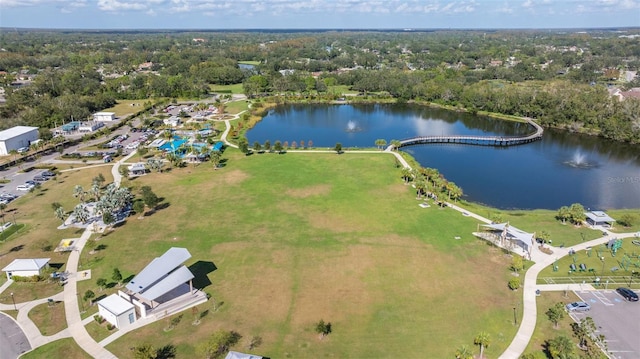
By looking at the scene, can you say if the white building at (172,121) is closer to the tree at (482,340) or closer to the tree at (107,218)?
the tree at (107,218)

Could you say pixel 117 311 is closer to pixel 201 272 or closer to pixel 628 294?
pixel 201 272

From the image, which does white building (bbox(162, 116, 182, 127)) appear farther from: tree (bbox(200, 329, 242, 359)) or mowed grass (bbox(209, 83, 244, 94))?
tree (bbox(200, 329, 242, 359))

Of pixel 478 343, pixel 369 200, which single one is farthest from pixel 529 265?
pixel 369 200

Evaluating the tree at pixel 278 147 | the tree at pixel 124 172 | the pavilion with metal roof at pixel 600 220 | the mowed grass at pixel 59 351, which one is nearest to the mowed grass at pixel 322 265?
the mowed grass at pixel 59 351

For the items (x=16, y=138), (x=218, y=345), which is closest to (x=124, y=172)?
(x=16, y=138)

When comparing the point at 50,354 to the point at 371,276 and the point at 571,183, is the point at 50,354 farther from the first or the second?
the point at 571,183

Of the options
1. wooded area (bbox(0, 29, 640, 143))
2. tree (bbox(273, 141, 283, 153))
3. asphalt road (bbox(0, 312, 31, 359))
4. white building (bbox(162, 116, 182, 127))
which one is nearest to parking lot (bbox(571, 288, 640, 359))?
asphalt road (bbox(0, 312, 31, 359))
